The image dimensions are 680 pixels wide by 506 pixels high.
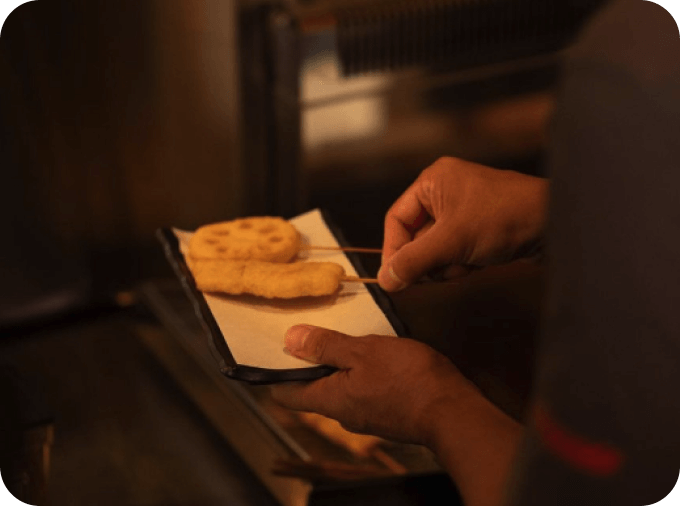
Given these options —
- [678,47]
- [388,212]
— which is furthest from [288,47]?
[678,47]

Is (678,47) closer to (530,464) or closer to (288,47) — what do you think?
(530,464)

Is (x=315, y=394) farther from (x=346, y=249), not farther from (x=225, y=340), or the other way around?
(x=346, y=249)

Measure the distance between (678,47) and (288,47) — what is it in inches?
38.0

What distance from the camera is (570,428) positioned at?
54 centimetres

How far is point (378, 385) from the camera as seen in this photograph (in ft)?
2.65

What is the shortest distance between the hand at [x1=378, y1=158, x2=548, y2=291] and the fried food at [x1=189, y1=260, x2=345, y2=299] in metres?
0.07

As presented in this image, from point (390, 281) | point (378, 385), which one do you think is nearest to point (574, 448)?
point (378, 385)

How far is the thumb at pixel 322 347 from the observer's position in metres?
0.83

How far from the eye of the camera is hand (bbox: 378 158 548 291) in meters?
0.96

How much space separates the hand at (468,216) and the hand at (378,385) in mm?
147

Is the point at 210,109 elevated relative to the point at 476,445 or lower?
elevated

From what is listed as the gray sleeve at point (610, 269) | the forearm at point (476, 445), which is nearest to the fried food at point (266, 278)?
the forearm at point (476, 445)

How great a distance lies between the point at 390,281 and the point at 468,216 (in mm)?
126

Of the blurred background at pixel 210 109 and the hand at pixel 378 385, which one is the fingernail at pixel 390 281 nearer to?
the hand at pixel 378 385
